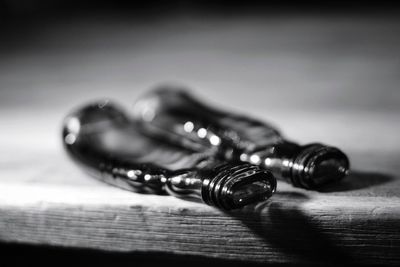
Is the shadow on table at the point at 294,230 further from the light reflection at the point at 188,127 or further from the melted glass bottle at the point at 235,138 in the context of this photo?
the light reflection at the point at 188,127

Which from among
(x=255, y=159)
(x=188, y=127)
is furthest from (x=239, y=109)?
(x=255, y=159)

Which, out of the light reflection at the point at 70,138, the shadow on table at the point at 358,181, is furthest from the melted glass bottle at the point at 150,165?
the shadow on table at the point at 358,181

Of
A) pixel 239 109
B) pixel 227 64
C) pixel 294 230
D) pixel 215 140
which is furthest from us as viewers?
pixel 227 64

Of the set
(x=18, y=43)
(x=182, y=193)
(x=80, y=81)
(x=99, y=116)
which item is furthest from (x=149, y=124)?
(x=18, y=43)

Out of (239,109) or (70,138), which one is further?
(239,109)

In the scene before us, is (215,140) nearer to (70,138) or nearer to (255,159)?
(255,159)

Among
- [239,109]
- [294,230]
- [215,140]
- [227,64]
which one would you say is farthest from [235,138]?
[227,64]

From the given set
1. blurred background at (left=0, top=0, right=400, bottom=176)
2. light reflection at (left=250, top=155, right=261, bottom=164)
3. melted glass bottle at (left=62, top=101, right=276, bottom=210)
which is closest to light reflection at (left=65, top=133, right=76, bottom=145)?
melted glass bottle at (left=62, top=101, right=276, bottom=210)

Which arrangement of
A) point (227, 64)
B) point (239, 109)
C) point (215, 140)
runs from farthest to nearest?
point (227, 64) → point (239, 109) → point (215, 140)

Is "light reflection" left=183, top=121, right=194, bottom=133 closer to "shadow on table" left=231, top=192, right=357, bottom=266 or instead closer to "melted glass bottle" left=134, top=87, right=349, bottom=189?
"melted glass bottle" left=134, top=87, right=349, bottom=189
